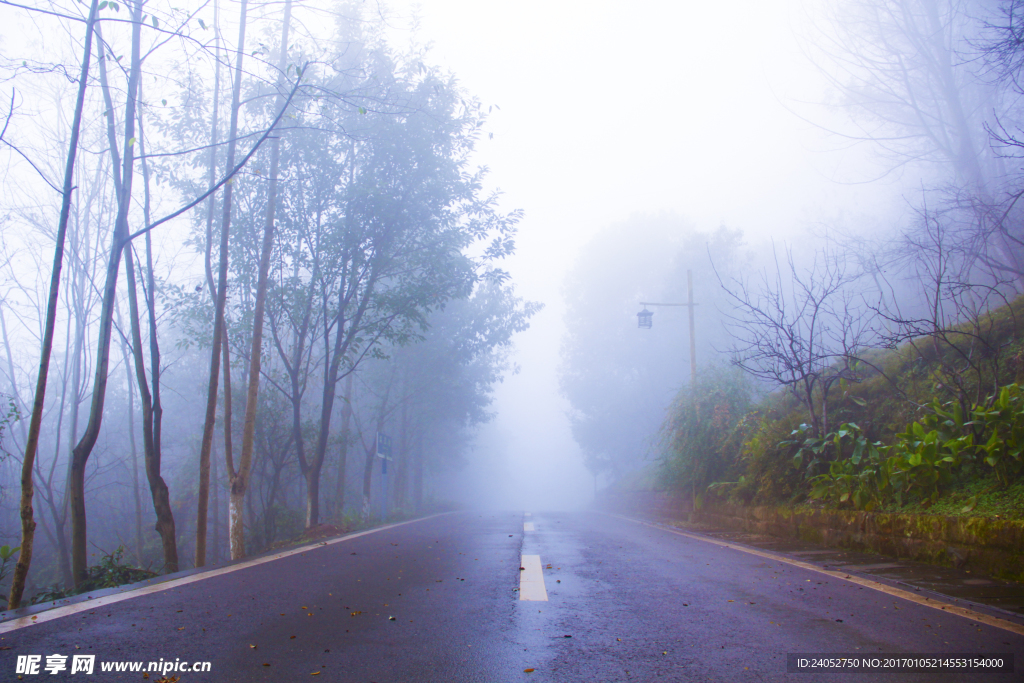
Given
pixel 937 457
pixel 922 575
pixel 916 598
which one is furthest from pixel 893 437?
pixel 916 598

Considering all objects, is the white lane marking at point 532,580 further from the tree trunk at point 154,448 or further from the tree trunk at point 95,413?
the tree trunk at point 95,413

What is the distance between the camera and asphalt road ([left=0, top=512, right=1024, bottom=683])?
8.74ft

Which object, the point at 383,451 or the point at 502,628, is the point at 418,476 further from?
the point at 502,628

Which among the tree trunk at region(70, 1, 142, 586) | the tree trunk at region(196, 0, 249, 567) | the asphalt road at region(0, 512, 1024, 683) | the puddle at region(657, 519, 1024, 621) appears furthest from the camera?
the tree trunk at region(196, 0, 249, 567)

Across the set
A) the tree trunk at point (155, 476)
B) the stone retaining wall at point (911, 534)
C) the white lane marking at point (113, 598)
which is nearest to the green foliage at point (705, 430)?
the stone retaining wall at point (911, 534)

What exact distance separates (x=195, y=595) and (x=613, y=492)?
32.7 meters

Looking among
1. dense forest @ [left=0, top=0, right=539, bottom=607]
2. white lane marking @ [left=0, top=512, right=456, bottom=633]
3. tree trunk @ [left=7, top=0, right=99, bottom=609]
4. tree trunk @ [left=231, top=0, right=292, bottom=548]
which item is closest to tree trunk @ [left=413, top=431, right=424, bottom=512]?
dense forest @ [left=0, top=0, right=539, bottom=607]

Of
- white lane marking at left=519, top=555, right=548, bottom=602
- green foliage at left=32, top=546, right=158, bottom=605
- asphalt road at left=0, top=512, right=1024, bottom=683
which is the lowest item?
green foliage at left=32, top=546, right=158, bottom=605

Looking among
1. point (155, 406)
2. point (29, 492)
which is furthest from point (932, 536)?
point (155, 406)

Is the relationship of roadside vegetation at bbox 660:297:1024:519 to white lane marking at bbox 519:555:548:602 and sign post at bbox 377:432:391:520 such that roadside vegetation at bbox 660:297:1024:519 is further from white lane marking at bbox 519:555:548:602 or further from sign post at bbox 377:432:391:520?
sign post at bbox 377:432:391:520

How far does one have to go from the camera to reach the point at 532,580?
4.93m

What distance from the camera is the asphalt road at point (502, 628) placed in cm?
266

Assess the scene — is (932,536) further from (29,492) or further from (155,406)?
(155,406)

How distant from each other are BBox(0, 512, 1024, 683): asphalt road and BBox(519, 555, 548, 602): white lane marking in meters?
0.06
